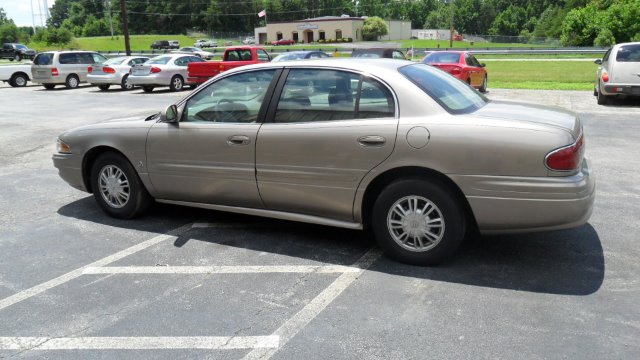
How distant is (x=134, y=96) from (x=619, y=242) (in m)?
19.0

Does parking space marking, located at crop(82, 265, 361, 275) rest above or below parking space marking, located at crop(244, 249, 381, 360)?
above

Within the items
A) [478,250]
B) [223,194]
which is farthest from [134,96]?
[478,250]

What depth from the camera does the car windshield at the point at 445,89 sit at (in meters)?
4.32

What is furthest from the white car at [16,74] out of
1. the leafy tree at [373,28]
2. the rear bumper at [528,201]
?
the leafy tree at [373,28]

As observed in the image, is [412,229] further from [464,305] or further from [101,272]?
[101,272]

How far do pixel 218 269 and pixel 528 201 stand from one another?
2407 millimetres

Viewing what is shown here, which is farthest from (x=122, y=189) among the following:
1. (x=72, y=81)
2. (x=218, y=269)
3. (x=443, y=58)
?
(x=72, y=81)

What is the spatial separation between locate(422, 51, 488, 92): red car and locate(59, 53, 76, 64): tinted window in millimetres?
16405

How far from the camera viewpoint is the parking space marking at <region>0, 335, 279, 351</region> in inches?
128

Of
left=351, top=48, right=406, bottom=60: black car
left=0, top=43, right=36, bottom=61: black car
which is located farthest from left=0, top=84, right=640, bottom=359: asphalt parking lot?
left=0, top=43, right=36, bottom=61: black car

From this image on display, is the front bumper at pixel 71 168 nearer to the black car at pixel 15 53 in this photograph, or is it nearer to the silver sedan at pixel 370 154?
the silver sedan at pixel 370 154

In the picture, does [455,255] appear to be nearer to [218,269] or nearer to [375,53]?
[218,269]

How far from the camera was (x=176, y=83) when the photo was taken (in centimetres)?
2256

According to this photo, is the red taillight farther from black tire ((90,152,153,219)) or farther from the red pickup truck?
the red pickup truck
